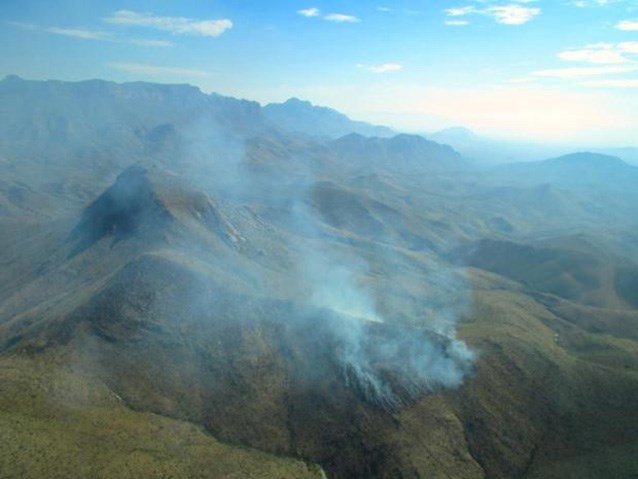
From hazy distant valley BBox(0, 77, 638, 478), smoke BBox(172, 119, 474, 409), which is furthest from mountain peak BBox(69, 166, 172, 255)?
smoke BBox(172, 119, 474, 409)

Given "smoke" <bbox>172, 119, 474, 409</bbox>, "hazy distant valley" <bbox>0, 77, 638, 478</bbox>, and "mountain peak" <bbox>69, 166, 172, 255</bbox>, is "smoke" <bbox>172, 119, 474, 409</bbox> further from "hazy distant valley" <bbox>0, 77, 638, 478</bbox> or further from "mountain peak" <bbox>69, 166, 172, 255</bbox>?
"mountain peak" <bbox>69, 166, 172, 255</bbox>

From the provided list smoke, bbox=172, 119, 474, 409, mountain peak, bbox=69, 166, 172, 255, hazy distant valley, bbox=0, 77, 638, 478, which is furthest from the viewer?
mountain peak, bbox=69, 166, 172, 255

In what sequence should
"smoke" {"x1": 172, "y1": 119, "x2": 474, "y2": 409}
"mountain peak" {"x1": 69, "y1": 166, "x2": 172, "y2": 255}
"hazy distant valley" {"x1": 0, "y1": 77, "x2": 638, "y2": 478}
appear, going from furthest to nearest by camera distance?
"mountain peak" {"x1": 69, "y1": 166, "x2": 172, "y2": 255}
"smoke" {"x1": 172, "y1": 119, "x2": 474, "y2": 409}
"hazy distant valley" {"x1": 0, "y1": 77, "x2": 638, "y2": 478}

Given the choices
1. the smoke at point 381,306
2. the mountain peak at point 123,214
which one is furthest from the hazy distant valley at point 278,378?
the mountain peak at point 123,214

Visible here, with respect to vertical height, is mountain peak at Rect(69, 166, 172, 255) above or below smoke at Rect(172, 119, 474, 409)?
above

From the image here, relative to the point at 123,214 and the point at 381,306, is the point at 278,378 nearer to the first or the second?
the point at 381,306

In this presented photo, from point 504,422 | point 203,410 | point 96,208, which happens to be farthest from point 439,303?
point 96,208

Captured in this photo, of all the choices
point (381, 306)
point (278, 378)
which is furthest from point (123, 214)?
point (278, 378)

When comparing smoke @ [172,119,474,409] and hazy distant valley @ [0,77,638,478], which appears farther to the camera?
smoke @ [172,119,474,409]

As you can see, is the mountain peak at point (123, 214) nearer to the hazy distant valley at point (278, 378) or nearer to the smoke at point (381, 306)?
the hazy distant valley at point (278, 378)

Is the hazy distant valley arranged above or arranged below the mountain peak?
below

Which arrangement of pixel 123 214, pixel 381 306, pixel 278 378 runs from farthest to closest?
pixel 123 214
pixel 381 306
pixel 278 378

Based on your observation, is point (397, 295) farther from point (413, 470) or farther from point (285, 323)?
point (413, 470)
